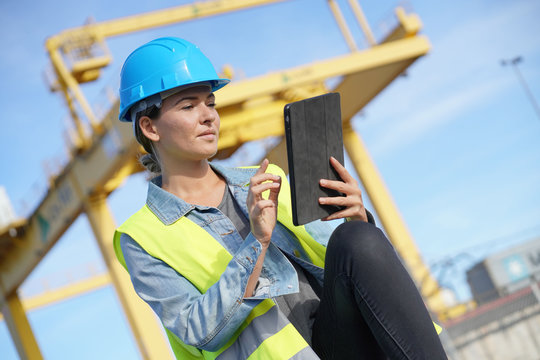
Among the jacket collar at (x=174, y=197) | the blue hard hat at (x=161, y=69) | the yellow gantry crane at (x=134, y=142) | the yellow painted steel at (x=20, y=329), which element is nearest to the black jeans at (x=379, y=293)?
the jacket collar at (x=174, y=197)

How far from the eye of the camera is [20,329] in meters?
18.3

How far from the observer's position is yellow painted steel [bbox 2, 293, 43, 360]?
59.5 feet

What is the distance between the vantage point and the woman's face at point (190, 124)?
87.4 inches

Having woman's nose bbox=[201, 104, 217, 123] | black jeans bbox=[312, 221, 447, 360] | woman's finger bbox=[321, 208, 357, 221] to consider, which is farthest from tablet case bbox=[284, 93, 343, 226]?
woman's nose bbox=[201, 104, 217, 123]

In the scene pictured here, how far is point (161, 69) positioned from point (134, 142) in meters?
8.94

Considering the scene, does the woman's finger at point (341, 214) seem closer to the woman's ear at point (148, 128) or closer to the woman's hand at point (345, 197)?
the woman's hand at point (345, 197)

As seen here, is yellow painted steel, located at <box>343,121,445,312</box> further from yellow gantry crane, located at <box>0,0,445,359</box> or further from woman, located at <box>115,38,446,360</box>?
woman, located at <box>115,38,446,360</box>

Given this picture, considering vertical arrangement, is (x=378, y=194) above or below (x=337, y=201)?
above

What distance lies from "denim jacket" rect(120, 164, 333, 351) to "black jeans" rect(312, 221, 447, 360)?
20cm

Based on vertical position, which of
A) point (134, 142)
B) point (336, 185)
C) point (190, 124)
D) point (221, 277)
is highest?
point (134, 142)

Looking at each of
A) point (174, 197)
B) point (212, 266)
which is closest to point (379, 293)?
point (212, 266)

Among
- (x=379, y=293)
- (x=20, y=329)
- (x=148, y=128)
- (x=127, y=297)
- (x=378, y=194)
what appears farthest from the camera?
(x=20, y=329)

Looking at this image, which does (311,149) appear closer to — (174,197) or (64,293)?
(174,197)

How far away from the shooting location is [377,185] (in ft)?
53.9
